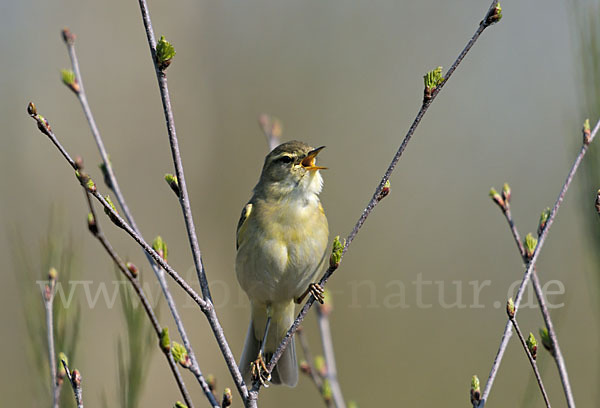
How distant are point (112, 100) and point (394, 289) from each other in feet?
13.0

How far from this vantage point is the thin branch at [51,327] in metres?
1.88

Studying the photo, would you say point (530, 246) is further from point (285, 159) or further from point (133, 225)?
point (285, 159)

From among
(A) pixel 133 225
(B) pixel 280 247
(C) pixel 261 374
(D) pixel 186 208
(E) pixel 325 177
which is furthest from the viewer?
(E) pixel 325 177

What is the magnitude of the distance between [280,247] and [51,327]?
5.64 feet

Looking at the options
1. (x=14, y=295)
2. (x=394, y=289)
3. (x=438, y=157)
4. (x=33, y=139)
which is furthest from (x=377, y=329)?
(x=33, y=139)

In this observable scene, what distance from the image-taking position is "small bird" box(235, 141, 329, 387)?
3498 mm

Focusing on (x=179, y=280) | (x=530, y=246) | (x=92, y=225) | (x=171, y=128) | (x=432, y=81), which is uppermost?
(x=432, y=81)

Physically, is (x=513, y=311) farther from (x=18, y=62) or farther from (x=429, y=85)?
(x=18, y=62)

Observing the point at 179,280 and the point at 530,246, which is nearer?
the point at 179,280

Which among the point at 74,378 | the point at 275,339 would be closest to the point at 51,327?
the point at 74,378

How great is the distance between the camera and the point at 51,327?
6.31 feet

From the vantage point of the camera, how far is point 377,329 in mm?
6801

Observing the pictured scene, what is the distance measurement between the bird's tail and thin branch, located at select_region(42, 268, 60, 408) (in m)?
1.77

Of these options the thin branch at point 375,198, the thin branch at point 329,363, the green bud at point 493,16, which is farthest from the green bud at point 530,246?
the thin branch at point 329,363
